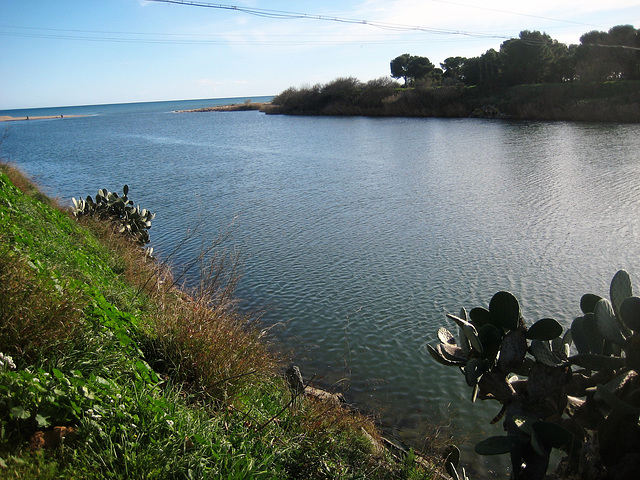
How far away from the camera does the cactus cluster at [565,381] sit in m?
3.19

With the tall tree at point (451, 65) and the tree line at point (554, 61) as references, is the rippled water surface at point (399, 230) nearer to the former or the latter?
the tree line at point (554, 61)

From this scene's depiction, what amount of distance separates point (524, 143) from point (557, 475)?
3283 centimetres

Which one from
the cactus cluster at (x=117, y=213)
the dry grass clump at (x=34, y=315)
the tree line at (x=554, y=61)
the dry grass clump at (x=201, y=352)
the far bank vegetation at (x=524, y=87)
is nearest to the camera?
the dry grass clump at (x=34, y=315)

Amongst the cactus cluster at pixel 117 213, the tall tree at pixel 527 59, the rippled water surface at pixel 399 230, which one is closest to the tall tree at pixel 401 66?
the tall tree at pixel 527 59

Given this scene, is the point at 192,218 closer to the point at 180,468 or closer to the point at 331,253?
the point at 331,253

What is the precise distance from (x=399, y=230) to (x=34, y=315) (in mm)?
12844

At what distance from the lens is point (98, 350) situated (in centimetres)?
425

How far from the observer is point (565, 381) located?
3641 mm

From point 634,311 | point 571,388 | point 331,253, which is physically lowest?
point 331,253

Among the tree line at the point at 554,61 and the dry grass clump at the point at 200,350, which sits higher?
the tree line at the point at 554,61

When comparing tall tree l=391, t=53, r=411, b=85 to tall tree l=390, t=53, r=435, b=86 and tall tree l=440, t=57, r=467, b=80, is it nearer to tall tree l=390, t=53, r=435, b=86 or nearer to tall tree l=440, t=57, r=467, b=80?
tall tree l=390, t=53, r=435, b=86

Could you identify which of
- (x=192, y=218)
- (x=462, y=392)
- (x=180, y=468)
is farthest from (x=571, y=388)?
(x=192, y=218)

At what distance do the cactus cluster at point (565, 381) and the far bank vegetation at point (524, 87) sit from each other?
42.7 meters

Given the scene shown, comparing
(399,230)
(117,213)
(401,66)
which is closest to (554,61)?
(401,66)
